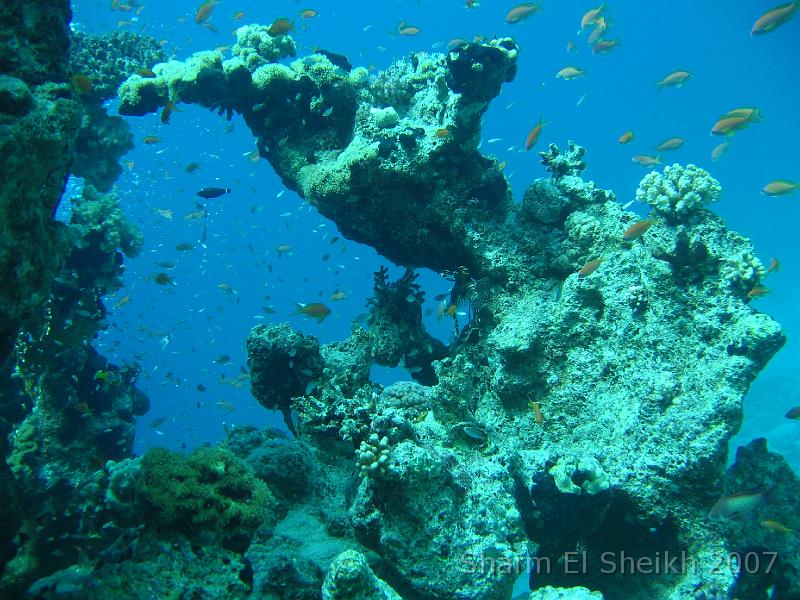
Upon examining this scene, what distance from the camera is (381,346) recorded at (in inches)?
337

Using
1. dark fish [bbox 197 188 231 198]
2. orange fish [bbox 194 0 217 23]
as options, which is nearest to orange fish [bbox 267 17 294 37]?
orange fish [bbox 194 0 217 23]

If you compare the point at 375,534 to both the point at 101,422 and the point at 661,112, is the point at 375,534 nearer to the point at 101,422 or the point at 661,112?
the point at 101,422

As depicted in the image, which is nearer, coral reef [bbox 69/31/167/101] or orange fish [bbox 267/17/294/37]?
orange fish [bbox 267/17/294/37]

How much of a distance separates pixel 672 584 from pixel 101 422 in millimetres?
10104

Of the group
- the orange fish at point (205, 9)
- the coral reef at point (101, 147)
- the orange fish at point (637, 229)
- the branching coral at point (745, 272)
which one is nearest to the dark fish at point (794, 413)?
the branching coral at point (745, 272)

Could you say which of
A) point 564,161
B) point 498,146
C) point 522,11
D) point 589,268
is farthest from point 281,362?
point 498,146

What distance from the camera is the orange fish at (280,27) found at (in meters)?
9.12

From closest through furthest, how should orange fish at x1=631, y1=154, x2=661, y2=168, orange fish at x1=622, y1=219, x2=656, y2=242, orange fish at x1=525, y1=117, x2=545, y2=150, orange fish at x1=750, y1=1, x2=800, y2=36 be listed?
orange fish at x1=622, y1=219, x2=656, y2=242 → orange fish at x1=750, y1=1, x2=800, y2=36 → orange fish at x1=525, y1=117, x2=545, y2=150 → orange fish at x1=631, y1=154, x2=661, y2=168

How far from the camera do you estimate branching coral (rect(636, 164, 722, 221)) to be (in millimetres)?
6297

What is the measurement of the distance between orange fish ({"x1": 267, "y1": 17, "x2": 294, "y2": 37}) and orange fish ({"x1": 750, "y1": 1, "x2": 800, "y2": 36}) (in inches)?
332

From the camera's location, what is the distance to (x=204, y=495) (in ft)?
10.00

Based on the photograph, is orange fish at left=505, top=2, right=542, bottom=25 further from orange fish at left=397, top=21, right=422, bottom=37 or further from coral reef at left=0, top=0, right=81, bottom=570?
coral reef at left=0, top=0, right=81, bottom=570

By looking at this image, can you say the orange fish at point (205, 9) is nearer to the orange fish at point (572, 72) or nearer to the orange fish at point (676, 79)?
the orange fish at point (572, 72)

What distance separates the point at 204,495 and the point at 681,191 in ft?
22.6
